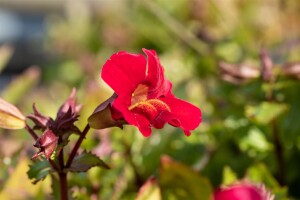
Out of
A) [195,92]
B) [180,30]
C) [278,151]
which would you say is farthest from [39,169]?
[180,30]

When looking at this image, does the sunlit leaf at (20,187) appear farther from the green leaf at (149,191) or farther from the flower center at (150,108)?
the flower center at (150,108)

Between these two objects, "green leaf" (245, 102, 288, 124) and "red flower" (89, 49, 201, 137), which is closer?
"red flower" (89, 49, 201, 137)

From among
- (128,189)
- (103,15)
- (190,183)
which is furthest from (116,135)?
(103,15)

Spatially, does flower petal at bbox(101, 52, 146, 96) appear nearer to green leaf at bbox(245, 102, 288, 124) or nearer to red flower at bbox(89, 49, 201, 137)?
red flower at bbox(89, 49, 201, 137)

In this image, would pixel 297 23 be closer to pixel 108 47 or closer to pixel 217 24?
pixel 217 24

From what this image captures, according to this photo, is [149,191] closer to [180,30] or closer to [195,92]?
[195,92]

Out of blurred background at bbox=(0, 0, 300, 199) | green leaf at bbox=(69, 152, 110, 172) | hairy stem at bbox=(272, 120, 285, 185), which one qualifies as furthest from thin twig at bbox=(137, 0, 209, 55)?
green leaf at bbox=(69, 152, 110, 172)

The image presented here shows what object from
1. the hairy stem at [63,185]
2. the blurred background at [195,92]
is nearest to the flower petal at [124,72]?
the hairy stem at [63,185]
